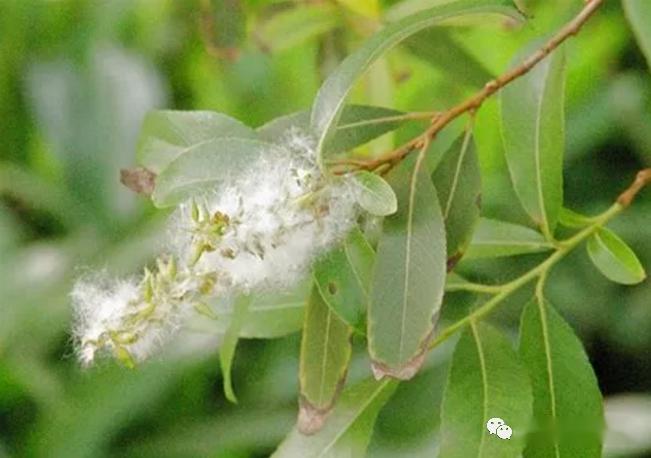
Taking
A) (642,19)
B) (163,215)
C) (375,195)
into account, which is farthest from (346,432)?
(163,215)

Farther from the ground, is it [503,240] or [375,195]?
[375,195]

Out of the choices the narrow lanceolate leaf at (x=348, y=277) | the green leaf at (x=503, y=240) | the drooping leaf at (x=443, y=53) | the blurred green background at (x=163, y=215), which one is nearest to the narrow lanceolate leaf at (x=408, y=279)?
the narrow lanceolate leaf at (x=348, y=277)

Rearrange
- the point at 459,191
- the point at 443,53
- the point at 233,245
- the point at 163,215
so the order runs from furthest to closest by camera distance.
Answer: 1. the point at 163,215
2. the point at 443,53
3. the point at 459,191
4. the point at 233,245

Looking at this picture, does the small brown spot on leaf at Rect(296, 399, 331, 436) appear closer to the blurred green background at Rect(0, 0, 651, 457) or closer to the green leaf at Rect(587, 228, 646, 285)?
the green leaf at Rect(587, 228, 646, 285)

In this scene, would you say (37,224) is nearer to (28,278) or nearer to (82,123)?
(82,123)

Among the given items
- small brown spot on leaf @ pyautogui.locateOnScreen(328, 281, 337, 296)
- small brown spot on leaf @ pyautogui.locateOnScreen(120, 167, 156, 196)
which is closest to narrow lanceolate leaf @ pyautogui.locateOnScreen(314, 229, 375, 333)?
small brown spot on leaf @ pyautogui.locateOnScreen(328, 281, 337, 296)

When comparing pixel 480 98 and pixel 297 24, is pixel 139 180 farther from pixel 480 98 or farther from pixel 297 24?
pixel 297 24
